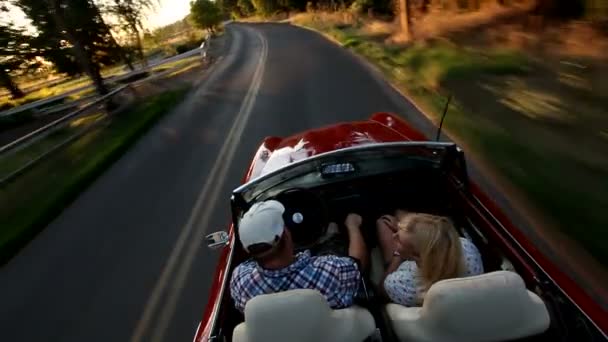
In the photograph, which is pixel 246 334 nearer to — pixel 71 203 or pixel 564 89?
pixel 71 203

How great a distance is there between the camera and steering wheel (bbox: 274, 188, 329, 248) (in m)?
3.56

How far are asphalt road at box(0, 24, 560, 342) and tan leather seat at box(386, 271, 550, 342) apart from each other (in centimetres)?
303

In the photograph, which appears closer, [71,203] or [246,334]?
[246,334]

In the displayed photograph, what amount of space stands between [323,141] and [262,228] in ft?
8.43

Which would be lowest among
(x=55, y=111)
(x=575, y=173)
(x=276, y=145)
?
(x=55, y=111)

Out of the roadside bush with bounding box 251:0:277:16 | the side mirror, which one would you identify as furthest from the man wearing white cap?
the roadside bush with bounding box 251:0:277:16

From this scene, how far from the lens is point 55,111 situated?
76.2 feet

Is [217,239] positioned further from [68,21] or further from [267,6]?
[267,6]

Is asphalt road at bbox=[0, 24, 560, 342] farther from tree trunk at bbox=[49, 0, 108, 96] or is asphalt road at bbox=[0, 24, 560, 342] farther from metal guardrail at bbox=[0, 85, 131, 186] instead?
tree trunk at bbox=[49, 0, 108, 96]

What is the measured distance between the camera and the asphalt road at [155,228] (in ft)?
16.0

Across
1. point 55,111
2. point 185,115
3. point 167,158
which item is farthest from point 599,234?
point 55,111

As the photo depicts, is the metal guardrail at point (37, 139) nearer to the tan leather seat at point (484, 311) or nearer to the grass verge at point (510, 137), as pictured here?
the grass verge at point (510, 137)

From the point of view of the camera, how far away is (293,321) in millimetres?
2197

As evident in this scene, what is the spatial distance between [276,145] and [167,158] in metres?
4.74
